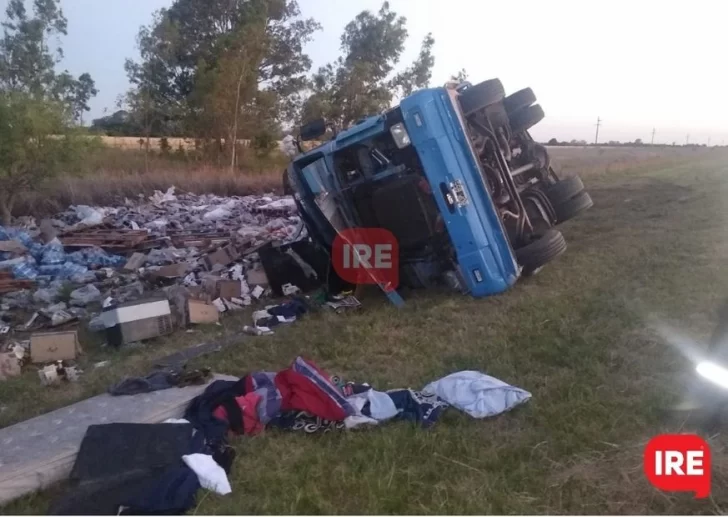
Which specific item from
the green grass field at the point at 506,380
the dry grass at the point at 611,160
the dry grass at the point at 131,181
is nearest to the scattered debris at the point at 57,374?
the green grass field at the point at 506,380

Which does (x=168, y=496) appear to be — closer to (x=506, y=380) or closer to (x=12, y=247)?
(x=506, y=380)

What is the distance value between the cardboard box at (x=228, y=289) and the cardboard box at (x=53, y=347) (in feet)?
5.57

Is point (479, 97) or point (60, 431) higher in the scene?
point (479, 97)

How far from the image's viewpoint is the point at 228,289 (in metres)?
7.13

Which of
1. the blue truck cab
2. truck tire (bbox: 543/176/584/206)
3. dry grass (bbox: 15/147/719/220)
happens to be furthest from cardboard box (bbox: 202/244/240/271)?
dry grass (bbox: 15/147/719/220)

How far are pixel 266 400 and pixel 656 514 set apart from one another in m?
2.10

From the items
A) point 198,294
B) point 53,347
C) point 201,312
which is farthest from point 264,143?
point 53,347

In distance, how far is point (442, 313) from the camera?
5.84 metres

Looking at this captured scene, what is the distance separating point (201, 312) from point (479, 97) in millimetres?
3269

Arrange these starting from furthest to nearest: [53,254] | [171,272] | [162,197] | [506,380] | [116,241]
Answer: [162,197] < [116,241] < [53,254] < [171,272] < [506,380]

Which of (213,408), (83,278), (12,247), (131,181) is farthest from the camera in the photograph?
(131,181)

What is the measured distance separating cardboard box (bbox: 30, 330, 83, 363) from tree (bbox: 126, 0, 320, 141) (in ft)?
66.9

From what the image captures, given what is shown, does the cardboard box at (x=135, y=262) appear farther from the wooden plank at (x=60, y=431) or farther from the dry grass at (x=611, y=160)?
the dry grass at (x=611, y=160)

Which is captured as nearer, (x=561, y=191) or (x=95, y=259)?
(x=561, y=191)
